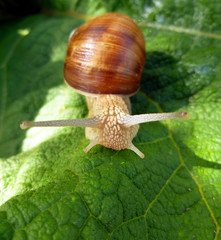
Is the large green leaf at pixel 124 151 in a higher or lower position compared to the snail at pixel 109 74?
lower

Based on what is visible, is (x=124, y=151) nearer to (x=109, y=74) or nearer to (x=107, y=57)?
(x=109, y=74)

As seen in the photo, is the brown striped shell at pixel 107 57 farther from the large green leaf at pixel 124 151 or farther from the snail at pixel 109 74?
the large green leaf at pixel 124 151

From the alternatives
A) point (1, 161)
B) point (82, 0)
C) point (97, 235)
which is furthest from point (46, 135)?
point (82, 0)

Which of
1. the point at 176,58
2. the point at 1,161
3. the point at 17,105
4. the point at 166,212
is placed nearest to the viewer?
the point at 166,212

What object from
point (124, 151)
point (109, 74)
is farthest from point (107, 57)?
point (124, 151)

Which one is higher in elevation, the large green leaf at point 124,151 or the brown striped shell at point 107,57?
the brown striped shell at point 107,57

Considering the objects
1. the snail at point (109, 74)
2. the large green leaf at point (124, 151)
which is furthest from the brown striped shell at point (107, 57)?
the large green leaf at point (124, 151)

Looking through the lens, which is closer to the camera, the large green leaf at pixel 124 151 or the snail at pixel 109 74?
the large green leaf at pixel 124 151

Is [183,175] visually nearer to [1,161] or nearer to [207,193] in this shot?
[207,193]
